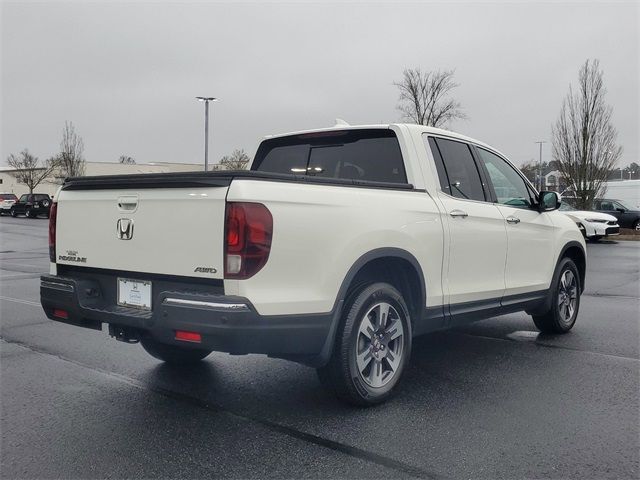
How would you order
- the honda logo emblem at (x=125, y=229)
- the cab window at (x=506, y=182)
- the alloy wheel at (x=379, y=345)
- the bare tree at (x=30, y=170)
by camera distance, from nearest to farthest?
the honda logo emblem at (x=125, y=229)
the alloy wheel at (x=379, y=345)
the cab window at (x=506, y=182)
the bare tree at (x=30, y=170)

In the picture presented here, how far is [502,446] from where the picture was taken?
351 cm

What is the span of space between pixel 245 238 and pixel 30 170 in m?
74.1

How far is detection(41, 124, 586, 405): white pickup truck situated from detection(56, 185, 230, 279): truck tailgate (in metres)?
0.01

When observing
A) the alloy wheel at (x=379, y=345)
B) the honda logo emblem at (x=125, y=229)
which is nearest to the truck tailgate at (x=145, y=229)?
the honda logo emblem at (x=125, y=229)

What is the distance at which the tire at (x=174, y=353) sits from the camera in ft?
16.5

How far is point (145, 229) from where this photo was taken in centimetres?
382

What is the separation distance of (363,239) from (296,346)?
32.6 inches

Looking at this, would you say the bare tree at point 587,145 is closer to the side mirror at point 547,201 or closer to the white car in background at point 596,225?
the white car in background at point 596,225

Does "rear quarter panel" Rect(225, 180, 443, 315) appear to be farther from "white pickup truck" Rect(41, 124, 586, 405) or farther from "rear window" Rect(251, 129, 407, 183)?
"rear window" Rect(251, 129, 407, 183)

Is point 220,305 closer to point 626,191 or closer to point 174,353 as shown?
point 174,353

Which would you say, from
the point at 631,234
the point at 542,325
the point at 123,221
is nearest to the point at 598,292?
the point at 542,325

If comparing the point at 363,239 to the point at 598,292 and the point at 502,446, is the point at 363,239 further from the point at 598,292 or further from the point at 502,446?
the point at 598,292

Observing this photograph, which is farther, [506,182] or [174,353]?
[506,182]

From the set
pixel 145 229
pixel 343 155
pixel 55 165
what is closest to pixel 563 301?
pixel 343 155
